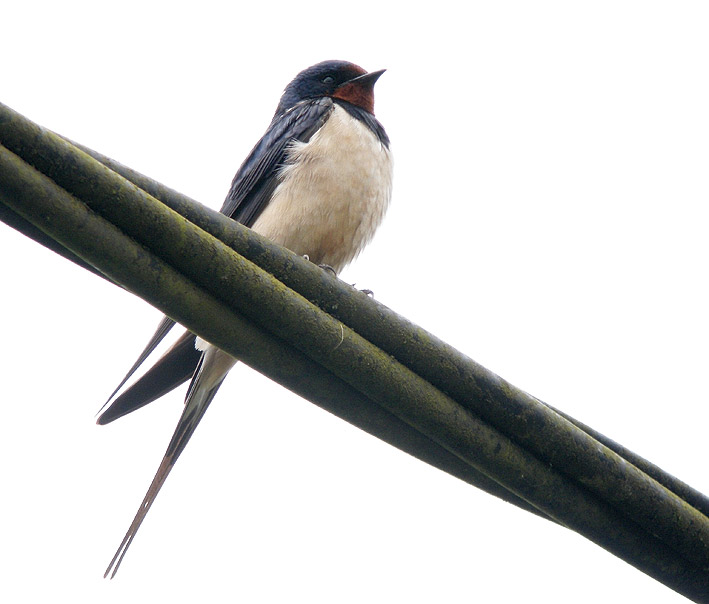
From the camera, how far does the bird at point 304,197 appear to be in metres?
3.13

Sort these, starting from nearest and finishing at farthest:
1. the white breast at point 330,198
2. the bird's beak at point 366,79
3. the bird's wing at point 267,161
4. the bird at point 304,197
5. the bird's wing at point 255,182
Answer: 1. the bird's wing at point 255,182
2. the bird at point 304,197
3. the white breast at point 330,198
4. the bird's wing at point 267,161
5. the bird's beak at point 366,79

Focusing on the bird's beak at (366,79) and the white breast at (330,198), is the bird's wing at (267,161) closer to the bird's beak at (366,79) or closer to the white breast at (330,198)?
the white breast at (330,198)

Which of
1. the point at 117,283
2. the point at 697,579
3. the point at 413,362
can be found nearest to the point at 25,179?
the point at 117,283

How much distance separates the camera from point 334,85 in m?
4.28

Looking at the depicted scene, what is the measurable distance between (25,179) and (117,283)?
226 millimetres

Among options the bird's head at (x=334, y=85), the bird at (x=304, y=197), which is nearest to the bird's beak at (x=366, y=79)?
the bird's head at (x=334, y=85)

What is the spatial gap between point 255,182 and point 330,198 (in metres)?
0.42

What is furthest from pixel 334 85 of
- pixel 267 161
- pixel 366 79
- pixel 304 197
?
pixel 304 197

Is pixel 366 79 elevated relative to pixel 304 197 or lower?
elevated

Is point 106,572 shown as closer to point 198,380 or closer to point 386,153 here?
point 198,380

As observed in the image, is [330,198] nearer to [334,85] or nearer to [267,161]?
[267,161]

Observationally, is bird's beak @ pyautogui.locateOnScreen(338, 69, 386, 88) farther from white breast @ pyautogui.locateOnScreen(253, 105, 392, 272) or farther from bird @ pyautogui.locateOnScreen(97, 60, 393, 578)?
white breast @ pyautogui.locateOnScreen(253, 105, 392, 272)

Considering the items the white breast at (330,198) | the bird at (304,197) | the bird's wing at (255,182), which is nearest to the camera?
the bird's wing at (255,182)

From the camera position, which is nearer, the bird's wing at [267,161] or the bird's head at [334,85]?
the bird's wing at [267,161]
